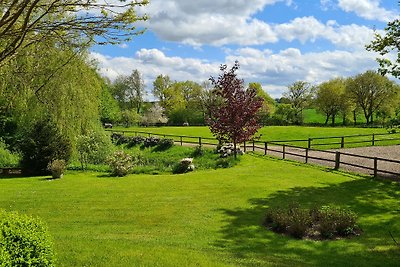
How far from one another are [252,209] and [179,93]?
87384 millimetres

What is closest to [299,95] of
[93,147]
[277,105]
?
[277,105]

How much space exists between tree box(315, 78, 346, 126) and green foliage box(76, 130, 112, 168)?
200ft

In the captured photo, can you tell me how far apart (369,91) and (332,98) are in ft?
25.5

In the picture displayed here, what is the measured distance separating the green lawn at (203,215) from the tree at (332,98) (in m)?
63.2

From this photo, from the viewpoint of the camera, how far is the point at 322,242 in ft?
37.8

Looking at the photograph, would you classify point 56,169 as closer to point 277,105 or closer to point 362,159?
point 362,159

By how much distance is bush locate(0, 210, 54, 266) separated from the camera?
599cm

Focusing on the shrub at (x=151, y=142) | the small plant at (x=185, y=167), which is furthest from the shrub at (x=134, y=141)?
the small plant at (x=185, y=167)

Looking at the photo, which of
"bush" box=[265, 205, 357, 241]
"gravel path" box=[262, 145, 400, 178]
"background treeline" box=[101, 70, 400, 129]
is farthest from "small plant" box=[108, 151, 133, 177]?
"background treeline" box=[101, 70, 400, 129]

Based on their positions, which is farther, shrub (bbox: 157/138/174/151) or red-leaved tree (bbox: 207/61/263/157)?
shrub (bbox: 157/138/174/151)

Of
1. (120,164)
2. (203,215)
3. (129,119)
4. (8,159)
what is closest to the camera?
(203,215)

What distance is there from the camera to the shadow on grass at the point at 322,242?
10.0 m

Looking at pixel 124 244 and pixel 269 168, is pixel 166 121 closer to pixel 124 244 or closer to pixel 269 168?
pixel 269 168

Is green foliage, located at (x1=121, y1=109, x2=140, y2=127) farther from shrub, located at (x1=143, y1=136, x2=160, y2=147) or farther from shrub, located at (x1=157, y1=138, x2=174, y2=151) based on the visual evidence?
shrub, located at (x1=157, y1=138, x2=174, y2=151)
